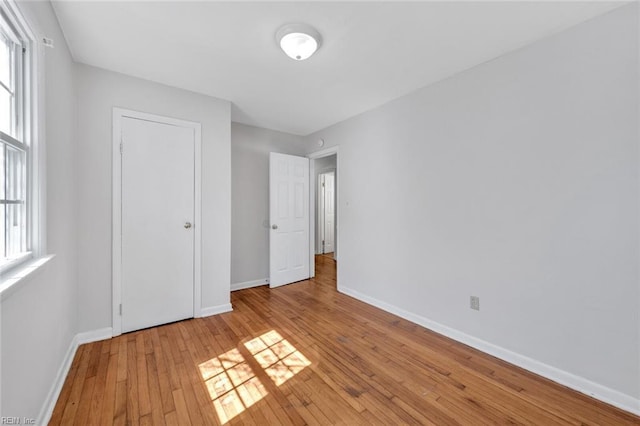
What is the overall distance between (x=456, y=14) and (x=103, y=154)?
3098 millimetres

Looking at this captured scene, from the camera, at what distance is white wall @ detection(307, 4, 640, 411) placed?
1615 millimetres

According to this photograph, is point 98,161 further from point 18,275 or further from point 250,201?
point 250,201

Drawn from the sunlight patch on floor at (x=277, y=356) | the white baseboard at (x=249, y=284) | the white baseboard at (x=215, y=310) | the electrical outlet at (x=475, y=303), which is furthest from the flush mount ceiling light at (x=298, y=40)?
the white baseboard at (x=249, y=284)

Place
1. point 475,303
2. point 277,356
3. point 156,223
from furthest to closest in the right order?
point 156,223, point 475,303, point 277,356

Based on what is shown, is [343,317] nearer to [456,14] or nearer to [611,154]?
[611,154]

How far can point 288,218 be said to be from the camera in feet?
13.6

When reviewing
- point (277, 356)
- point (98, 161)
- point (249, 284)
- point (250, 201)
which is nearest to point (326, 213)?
point (250, 201)

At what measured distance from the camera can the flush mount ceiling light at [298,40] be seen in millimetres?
1791

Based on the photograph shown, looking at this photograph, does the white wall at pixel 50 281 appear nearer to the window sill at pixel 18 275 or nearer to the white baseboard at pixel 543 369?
the window sill at pixel 18 275

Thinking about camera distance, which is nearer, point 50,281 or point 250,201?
point 50,281

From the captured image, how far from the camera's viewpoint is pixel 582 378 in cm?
173

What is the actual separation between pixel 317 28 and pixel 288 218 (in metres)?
2.77

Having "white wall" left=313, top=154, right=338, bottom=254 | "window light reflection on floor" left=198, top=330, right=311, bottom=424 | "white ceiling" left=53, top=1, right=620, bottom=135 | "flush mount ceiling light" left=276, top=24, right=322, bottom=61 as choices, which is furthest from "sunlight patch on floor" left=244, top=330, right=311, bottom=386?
"white wall" left=313, top=154, right=338, bottom=254

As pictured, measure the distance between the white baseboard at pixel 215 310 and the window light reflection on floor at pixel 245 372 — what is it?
78 centimetres
